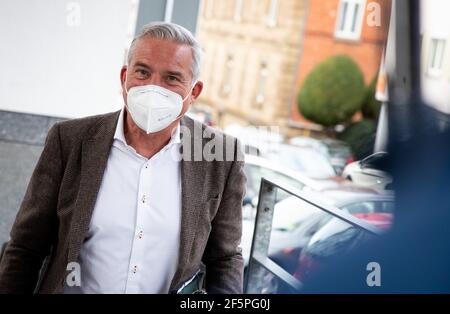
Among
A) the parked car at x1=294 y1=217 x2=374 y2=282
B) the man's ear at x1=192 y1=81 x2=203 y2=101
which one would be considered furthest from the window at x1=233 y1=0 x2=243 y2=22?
the man's ear at x1=192 y1=81 x2=203 y2=101

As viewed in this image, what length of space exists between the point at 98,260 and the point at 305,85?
1331 inches

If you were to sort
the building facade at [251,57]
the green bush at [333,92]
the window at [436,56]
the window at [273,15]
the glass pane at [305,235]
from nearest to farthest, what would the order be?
the window at [436,56]
the glass pane at [305,235]
the green bush at [333,92]
the building facade at [251,57]
the window at [273,15]

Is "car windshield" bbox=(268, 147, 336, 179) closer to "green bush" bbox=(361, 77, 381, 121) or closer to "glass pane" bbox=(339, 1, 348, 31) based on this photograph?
"green bush" bbox=(361, 77, 381, 121)

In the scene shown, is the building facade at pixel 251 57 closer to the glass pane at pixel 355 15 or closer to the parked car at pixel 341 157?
the glass pane at pixel 355 15

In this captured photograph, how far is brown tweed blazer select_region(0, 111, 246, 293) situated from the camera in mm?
1880

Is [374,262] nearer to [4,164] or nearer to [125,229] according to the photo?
[125,229]

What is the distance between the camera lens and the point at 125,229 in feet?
6.23

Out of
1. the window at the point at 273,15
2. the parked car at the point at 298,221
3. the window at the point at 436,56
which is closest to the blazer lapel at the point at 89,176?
the window at the point at 436,56

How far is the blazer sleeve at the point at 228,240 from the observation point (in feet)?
6.76

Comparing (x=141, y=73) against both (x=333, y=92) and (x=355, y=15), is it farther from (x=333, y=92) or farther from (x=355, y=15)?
(x=355, y=15)

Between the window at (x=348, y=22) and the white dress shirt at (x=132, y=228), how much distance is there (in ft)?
95.9

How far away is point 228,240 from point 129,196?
0.32m

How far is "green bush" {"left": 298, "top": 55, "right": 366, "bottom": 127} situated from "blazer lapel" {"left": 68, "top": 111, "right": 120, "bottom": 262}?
2792 cm

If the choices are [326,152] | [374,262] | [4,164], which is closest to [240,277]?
[374,262]
